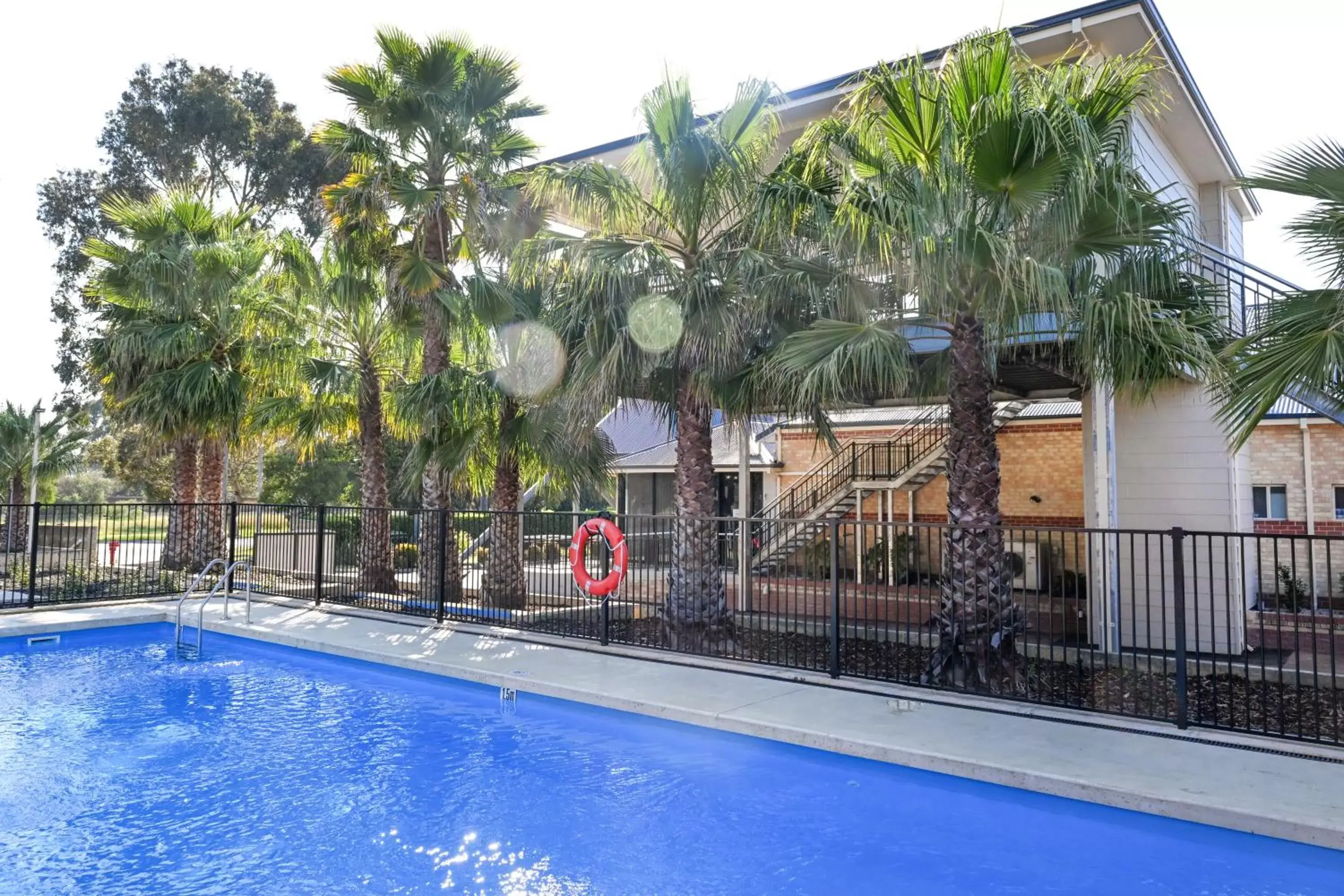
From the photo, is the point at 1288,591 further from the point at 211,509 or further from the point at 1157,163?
the point at 211,509

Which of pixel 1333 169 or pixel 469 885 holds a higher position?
pixel 1333 169

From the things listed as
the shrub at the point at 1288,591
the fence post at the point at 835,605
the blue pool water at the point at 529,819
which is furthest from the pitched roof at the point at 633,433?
the blue pool water at the point at 529,819

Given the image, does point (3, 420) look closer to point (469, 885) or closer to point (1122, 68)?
point (469, 885)

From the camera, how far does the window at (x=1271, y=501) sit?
663 inches

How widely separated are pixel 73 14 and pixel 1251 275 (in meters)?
14.4

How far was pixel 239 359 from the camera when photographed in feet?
58.1

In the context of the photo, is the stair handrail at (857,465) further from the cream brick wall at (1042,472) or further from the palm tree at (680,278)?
the palm tree at (680,278)

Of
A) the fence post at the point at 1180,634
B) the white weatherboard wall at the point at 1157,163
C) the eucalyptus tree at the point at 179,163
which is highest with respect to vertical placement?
the eucalyptus tree at the point at 179,163

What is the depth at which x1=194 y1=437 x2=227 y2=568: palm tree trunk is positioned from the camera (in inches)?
713

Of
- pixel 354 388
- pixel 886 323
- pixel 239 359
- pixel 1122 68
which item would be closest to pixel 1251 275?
pixel 1122 68

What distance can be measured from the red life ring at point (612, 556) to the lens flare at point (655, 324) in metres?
2.21

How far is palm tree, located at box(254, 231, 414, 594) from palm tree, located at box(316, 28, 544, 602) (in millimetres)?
996

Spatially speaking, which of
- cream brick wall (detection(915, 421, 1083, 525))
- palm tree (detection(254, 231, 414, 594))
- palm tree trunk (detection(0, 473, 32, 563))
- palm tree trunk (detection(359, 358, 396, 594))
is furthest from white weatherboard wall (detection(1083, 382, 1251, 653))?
palm tree trunk (detection(0, 473, 32, 563))

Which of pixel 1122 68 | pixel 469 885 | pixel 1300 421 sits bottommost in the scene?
pixel 469 885
